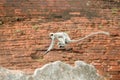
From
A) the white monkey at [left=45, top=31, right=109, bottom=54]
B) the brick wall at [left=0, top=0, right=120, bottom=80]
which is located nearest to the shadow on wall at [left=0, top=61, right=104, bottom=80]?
the brick wall at [left=0, top=0, right=120, bottom=80]

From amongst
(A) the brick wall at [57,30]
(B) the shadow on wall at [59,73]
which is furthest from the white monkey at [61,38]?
(B) the shadow on wall at [59,73]

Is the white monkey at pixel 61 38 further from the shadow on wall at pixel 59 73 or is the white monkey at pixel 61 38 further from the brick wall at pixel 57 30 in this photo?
the shadow on wall at pixel 59 73

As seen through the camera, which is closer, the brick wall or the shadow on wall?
the shadow on wall

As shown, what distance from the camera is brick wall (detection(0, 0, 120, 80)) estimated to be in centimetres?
614

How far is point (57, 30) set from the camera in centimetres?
645

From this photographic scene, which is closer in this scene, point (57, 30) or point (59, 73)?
point (59, 73)

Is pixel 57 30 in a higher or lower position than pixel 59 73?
higher

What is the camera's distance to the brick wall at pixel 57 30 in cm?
614

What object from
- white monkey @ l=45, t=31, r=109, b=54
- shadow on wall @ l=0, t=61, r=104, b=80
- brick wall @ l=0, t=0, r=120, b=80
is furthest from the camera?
white monkey @ l=45, t=31, r=109, b=54

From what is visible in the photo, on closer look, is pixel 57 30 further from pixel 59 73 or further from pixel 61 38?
pixel 59 73

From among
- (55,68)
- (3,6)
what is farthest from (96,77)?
(3,6)

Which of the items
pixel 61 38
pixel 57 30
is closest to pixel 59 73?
pixel 61 38

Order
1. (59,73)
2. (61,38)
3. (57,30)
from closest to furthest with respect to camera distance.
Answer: (59,73), (61,38), (57,30)

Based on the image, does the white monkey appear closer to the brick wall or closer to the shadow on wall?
the brick wall
